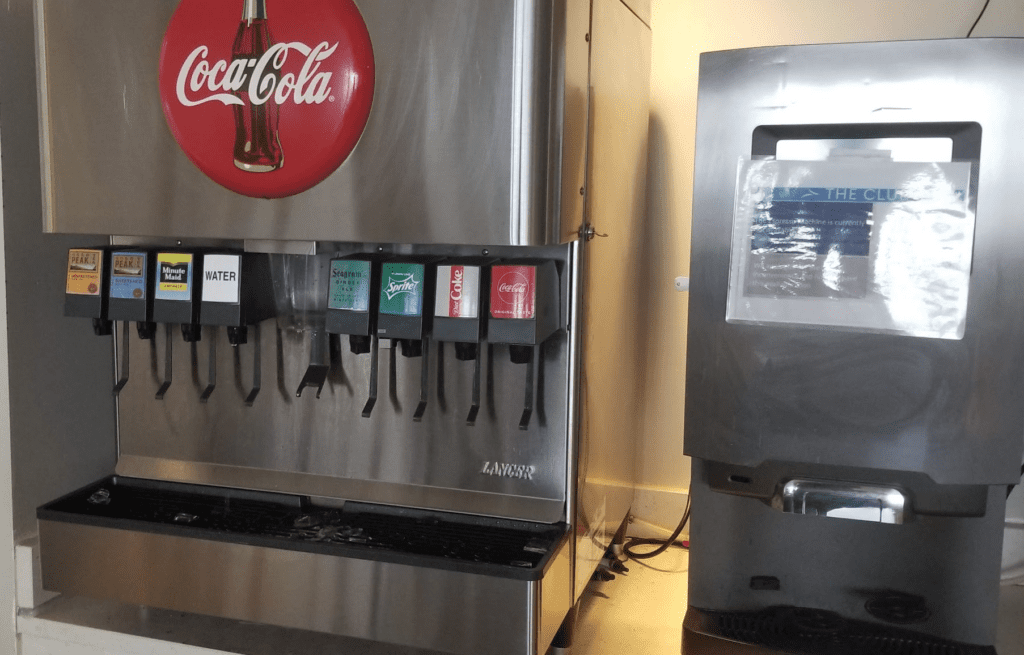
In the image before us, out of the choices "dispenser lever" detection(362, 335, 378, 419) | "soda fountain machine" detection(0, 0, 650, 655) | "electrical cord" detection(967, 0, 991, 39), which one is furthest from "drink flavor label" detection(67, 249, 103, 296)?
"electrical cord" detection(967, 0, 991, 39)

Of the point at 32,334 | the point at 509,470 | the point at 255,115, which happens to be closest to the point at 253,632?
the point at 509,470

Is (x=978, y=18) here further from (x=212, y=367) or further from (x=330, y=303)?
(x=212, y=367)

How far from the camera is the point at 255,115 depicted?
1.01 metres

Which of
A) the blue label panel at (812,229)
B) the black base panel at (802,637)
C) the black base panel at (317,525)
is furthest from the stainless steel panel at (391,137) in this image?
the black base panel at (802,637)

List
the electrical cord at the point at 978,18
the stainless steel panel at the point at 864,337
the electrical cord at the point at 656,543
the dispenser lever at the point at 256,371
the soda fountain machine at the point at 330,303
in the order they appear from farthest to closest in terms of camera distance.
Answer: the electrical cord at the point at 656,543 < the electrical cord at the point at 978,18 < the dispenser lever at the point at 256,371 < the soda fountain machine at the point at 330,303 < the stainless steel panel at the point at 864,337

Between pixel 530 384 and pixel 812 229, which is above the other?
pixel 812 229

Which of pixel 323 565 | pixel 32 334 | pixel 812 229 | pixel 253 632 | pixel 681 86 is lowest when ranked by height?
pixel 253 632

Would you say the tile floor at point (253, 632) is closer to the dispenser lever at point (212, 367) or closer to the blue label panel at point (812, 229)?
the dispenser lever at point (212, 367)

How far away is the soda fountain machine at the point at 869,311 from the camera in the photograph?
0.85 m

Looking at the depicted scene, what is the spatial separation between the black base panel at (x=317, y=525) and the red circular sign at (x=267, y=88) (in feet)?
1.30

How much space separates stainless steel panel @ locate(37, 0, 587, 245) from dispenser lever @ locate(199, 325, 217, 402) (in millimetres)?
168

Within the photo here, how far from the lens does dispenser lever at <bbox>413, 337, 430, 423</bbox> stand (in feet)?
3.56

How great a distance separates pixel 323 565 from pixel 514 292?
37cm

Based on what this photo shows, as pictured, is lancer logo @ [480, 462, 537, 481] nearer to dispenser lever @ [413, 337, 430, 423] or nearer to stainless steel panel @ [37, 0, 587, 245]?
dispenser lever @ [413, 337, 430, 423]
